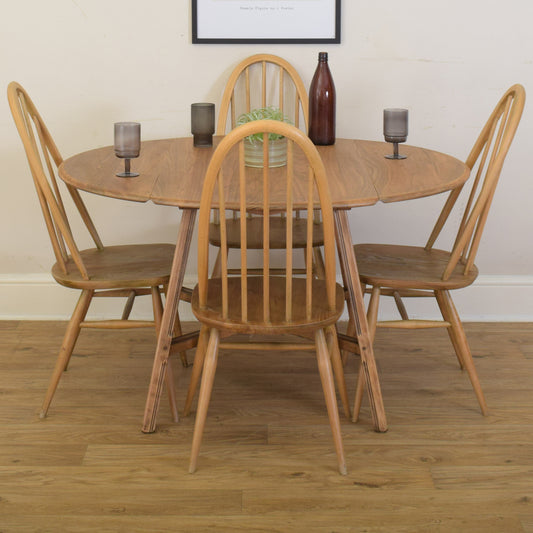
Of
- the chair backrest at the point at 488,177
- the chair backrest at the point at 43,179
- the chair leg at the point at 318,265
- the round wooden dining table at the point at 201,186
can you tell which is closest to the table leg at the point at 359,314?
the round wooden dining table at the point at 201,186

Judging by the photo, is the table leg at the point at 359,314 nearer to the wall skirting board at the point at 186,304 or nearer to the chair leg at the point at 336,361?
the chair leg at the point at 336,361

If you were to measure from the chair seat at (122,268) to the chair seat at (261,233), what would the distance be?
0.62ft

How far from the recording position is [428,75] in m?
2.71

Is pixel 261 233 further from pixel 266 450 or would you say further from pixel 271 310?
pixel 266 450

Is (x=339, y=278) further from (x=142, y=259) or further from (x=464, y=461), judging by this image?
(x=464, y=461)

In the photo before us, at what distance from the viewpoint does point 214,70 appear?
2695 mm

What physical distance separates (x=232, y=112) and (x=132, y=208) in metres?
0.53

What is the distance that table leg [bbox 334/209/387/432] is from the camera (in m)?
1.99

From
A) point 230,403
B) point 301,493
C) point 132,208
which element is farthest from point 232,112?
point 301,493

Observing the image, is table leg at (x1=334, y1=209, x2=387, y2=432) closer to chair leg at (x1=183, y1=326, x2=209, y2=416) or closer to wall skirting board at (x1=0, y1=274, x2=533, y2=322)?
chair leg at (x1=183, y1=326, x2=209, y2=416)

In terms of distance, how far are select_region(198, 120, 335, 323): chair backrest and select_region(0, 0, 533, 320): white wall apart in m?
0.84

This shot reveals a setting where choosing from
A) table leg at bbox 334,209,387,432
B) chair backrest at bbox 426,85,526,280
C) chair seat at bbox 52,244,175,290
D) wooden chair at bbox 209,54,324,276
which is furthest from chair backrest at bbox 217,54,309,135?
table leg at bbox 334,209,387,432

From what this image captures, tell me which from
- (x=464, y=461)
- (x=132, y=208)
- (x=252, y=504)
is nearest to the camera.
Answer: (x=252, y=504)

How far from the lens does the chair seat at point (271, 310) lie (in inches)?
71.9
